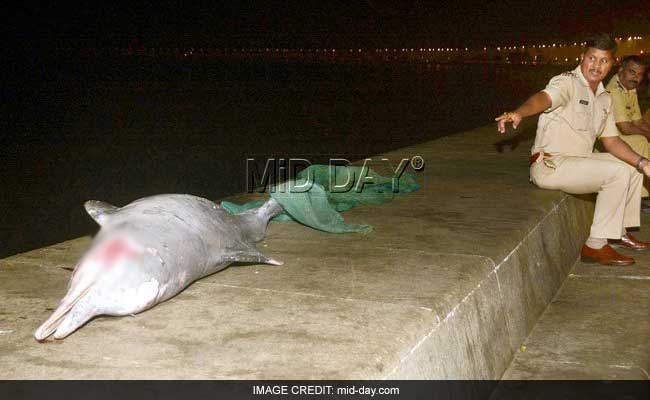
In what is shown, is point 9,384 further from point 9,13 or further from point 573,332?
point 9,13

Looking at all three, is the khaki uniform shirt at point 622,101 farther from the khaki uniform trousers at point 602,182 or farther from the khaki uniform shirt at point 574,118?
the khaki uniform trousers at point 602,182

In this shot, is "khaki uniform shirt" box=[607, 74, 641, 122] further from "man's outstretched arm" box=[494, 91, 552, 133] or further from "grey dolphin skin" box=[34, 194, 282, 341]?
"grey dolphin skin" box=[34, 194, 282, 341]

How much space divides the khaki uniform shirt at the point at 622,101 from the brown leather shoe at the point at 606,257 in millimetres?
1880

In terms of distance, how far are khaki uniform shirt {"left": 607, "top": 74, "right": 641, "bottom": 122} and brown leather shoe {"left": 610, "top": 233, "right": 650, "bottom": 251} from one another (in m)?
1.45

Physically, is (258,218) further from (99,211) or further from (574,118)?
(574,118)

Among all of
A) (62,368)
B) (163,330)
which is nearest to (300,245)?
(163,330)

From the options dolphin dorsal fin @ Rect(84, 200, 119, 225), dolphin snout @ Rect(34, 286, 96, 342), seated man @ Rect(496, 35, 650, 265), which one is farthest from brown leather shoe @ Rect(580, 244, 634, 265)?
dolphin snout @ Rect(34, 286, 96, 342)

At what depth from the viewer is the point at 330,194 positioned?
6727mm

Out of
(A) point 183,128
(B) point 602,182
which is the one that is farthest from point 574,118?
(A) point 183,128

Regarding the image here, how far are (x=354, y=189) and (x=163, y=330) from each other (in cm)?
337

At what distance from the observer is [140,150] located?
1491cm

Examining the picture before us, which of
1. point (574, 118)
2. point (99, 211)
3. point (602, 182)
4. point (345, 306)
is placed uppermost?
point (574, 118)

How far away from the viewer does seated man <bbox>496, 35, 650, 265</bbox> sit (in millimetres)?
6738

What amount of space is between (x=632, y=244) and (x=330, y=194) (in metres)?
2.75
